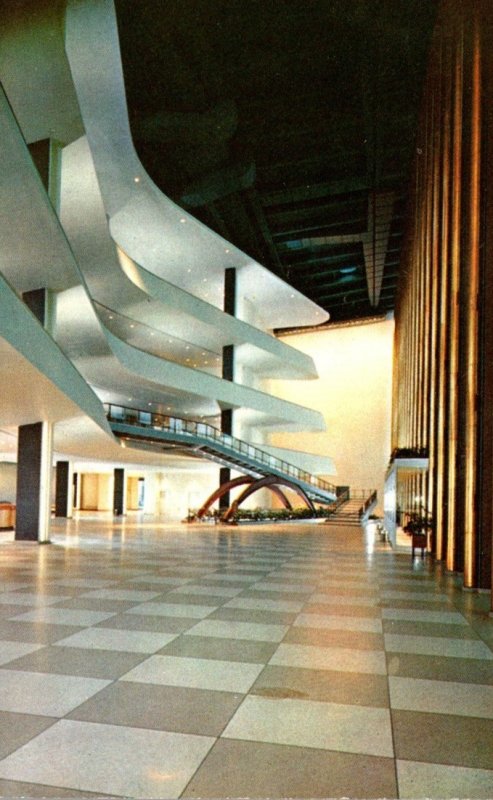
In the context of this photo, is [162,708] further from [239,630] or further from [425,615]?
[425,615]

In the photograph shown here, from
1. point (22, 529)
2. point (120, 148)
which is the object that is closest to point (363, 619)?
point (22, 529)

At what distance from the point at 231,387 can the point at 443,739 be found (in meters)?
38.0

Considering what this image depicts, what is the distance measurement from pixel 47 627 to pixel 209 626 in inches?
71.0

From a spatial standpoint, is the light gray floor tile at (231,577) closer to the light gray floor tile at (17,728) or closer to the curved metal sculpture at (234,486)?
the light gray floor tile at (17,728)

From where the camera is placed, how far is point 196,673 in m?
5.53

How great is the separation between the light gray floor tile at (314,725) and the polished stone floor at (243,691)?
0.02 m

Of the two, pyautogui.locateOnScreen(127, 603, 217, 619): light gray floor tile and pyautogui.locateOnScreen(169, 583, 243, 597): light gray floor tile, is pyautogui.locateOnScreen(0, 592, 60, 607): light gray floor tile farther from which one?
pyautogui.locateOnScreen(169, 583, 243, 597): light gray floor tile

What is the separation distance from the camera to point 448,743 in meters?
4.04

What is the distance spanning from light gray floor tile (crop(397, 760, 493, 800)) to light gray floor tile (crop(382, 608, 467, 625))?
15.7 ft

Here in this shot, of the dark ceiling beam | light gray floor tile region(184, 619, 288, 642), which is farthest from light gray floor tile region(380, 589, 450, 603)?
the dark ceiling beam

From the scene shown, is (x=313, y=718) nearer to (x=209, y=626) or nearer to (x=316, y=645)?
(x=316, y=645)

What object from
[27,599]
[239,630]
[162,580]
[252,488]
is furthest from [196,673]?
[252,488]

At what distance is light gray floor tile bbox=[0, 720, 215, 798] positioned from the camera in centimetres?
335

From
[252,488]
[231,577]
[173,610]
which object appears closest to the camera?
[173,610]
